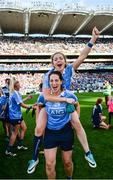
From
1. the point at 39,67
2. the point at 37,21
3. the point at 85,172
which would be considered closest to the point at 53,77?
the point at 85,172

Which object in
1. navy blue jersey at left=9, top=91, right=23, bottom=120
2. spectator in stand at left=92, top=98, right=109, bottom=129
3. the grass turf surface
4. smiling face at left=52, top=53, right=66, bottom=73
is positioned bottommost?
the grass turf surface

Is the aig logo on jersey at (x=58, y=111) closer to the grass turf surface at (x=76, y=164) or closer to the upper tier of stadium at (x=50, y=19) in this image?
the grass turf surface at (x=76, y=164)

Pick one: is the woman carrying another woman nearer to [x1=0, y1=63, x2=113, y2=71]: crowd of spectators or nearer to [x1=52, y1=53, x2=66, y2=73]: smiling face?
[x1=52, y1=53, x2=66, y2=73]: smiling face

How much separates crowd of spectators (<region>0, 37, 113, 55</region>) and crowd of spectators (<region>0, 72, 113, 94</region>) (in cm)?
527

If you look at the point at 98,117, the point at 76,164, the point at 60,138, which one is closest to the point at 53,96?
the point at 60,138

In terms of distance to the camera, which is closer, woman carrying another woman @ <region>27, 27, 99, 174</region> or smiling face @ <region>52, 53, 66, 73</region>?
woman carrying another woman @ <region>27, 27, 99, 174</region>

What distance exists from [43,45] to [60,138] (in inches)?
→ 2713

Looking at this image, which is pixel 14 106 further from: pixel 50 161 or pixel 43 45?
pixel 43 45

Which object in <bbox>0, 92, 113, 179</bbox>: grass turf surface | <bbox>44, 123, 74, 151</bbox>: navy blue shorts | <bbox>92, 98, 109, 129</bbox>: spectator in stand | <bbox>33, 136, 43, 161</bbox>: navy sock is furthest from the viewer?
<bbox>92, 98, 109, 129</bbox>: spectator in stand

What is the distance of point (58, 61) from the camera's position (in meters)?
6.01

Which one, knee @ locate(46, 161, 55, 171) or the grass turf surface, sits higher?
knee @ locate(46, 161, 55, 171)

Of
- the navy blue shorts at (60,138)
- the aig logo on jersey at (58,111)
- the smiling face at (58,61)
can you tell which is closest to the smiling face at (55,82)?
the aig logo on jersey at (58,111)

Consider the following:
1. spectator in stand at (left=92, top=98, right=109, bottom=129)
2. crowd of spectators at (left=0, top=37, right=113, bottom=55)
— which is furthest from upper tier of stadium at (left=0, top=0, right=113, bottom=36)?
spectator in stand at (left=92, top=98, right=109, bottom=129)

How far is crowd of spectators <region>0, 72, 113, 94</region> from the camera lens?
58.5 metres
